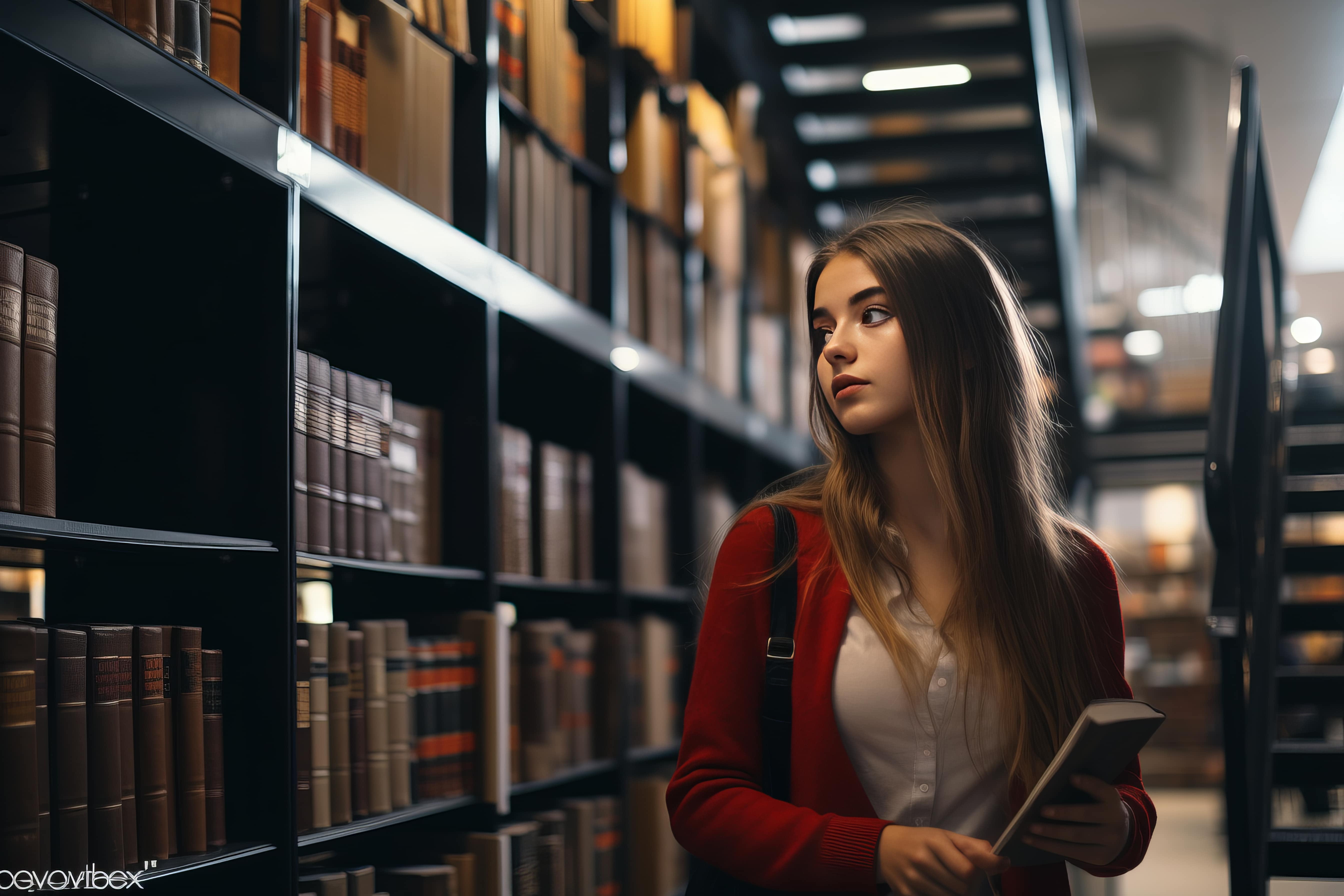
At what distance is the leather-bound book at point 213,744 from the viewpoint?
5.02ft

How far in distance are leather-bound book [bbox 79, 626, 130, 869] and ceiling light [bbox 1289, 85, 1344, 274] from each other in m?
9.52

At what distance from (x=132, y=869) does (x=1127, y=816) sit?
3.65 ft

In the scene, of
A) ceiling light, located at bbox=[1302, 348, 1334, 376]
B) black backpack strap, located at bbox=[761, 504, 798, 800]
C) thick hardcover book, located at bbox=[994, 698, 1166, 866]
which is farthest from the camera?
ceiling light, located at bbox=[1302, 348, 1334, 376]

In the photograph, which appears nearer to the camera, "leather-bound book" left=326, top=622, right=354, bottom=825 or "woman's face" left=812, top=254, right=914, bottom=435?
"woman's face" left=812, top=254, right=914, bottom=435

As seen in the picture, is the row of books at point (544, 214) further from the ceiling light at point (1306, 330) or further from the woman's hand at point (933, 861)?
the ceiling light at point (1306, 330)

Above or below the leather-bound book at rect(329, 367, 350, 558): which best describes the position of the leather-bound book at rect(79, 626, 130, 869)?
below

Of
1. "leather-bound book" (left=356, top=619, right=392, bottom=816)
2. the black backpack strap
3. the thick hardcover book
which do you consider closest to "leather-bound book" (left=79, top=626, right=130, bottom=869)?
"leather-bound book" (left=356, top=619, right=392, bottom=816)

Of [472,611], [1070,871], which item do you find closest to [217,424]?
[472,611]

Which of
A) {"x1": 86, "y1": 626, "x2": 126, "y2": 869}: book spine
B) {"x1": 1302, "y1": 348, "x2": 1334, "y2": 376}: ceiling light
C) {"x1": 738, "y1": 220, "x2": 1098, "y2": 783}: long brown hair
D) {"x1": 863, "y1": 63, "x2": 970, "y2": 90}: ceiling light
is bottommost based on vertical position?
{"x1": 86, "y1": 626, "x2": 126, "y2": 869}: book spine

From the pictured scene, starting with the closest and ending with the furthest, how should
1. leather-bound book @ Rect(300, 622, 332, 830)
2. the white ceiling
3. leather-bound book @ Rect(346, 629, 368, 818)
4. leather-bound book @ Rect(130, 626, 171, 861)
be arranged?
leather-bound book @ Rect(130, 626, 171, 861)
leather-bound book @ Rect(300, 622, 332, 830)
leather-bound book @ Rect(346, 629, 368, 818)
the white ceiling

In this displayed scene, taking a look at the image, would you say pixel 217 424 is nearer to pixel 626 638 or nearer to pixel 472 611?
pixel 472 611

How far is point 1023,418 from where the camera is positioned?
4.77ft

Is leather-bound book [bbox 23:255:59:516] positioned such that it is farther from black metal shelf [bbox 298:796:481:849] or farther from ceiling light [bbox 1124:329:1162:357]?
ceiling light [bbox 1124:329:1162:357]

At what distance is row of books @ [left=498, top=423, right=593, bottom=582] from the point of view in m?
2.50
